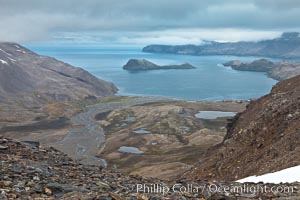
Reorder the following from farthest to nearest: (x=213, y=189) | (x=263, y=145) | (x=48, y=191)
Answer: (x=263, y=145) → (x=213, y=189) → (x=48, y=191)

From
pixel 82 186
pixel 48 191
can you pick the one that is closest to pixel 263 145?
pixel 82 186

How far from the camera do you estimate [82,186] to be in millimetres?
17188

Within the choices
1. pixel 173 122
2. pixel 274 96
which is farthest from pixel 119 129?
pixel 274 96

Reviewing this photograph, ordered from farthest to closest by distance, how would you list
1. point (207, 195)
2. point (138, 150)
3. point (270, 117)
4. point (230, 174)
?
point (138, 150), point (270, 117), point (230, 174), point (207, 195)

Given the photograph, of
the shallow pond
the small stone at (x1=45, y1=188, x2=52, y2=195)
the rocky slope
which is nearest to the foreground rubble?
the small stone at (x1=45, y1=188, x2=52, y2=195)

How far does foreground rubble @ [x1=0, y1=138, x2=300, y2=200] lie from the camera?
15219mm

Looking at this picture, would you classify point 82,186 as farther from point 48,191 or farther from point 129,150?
point 129,150

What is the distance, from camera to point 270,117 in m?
39.8

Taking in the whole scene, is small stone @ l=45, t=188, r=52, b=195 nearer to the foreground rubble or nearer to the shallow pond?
the foreground rubble

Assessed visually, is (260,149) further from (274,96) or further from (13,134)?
(13,134)

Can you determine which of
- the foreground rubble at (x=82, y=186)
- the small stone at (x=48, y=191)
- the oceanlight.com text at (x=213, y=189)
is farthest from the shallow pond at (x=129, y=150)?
the small stone at (x=48, y=191)

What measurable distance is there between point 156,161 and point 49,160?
90.1 meters

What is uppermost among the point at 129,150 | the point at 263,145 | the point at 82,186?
the point at 263,145

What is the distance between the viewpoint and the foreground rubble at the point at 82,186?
15.2m
